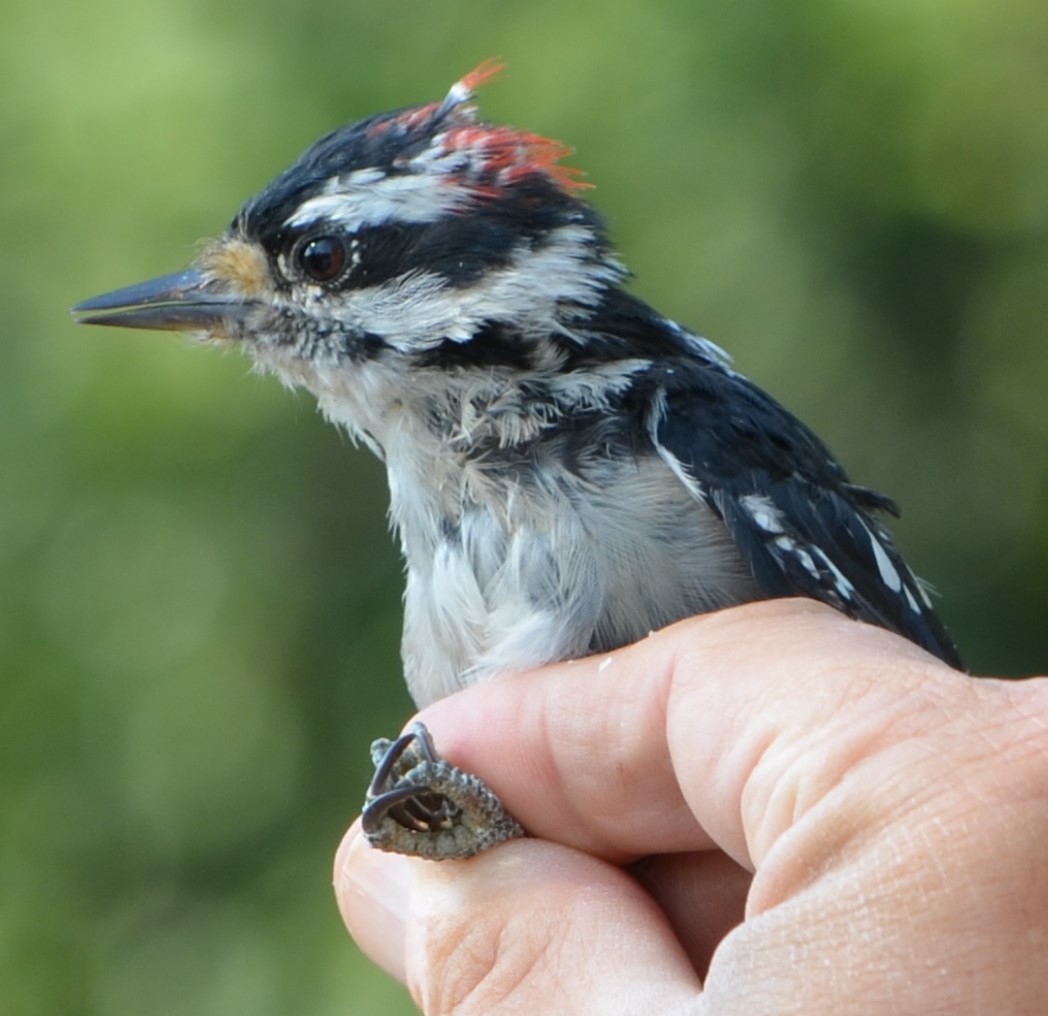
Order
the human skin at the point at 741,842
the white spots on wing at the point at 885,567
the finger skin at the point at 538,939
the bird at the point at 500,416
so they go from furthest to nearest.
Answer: the white spots on wing at the point at 885,567 < the bird at the point at 500,416 < the finger skin at the point at 538,939 < the human skin at the point at 741,842

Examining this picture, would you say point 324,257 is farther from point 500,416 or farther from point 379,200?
point 500,416

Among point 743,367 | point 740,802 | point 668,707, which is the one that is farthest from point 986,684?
point 743,367

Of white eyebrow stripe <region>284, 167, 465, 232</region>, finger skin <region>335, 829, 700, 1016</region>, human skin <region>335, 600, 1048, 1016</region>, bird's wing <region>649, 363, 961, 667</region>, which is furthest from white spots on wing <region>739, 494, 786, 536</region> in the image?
white eyebrow stripe <region>284, 167, 465, 232</region>

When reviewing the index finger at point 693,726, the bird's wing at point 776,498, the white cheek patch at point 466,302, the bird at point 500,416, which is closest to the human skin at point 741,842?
the index finger at point 693,726

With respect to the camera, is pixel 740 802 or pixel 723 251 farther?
pixel 723 251

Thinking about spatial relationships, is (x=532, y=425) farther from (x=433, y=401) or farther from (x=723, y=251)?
(x=723, y=251)

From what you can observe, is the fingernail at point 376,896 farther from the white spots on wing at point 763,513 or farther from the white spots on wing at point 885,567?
the white spots on wing at point 885,567

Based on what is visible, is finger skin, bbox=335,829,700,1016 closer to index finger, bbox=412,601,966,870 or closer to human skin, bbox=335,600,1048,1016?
human skin, bbox=335,600,1048,1016
